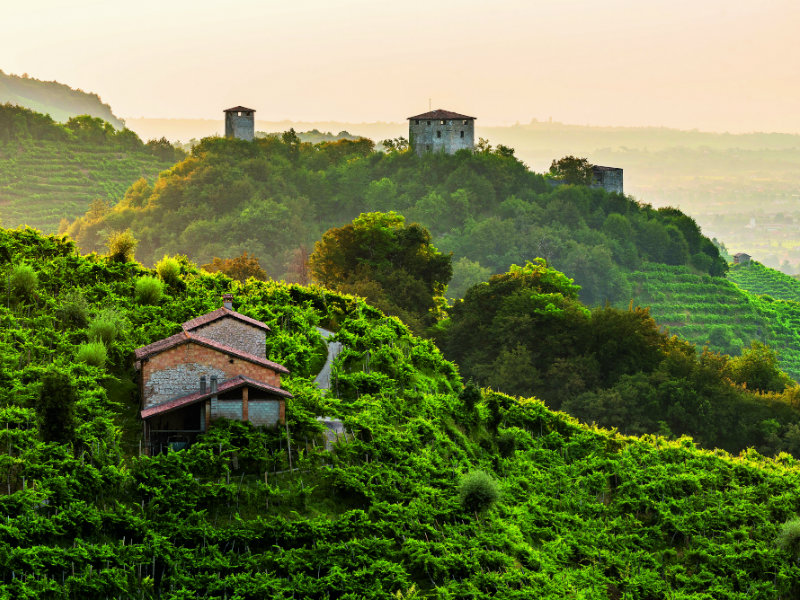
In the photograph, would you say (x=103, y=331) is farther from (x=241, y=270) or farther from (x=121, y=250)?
(x=241, y=270)

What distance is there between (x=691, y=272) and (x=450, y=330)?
47240 millimetres

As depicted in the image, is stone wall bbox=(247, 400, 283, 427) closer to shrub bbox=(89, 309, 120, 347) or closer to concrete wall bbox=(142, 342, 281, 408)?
concrete wall bbox=(142, 342, 281, 408)

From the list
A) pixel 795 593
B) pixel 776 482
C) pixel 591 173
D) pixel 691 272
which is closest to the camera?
pixel 795 593

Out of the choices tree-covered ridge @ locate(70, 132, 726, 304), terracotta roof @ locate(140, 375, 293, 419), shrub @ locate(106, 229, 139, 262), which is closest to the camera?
terracotta roof @ locate(140, 375, 293, 419)

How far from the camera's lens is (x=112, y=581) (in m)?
19.4

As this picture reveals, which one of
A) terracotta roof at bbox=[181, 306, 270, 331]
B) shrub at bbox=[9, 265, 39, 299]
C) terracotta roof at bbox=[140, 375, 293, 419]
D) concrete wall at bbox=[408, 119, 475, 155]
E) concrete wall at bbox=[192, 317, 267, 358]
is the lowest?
terracotta roof at bbox=[140, 375, 293, 419]

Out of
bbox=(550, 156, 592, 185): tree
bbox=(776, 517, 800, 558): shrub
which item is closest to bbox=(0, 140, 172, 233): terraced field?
bbox=(550, 156, 592, 185): tree

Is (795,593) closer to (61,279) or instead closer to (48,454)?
(48,454)

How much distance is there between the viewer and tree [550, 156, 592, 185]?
322 feet

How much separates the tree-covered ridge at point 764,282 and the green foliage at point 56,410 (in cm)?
8527

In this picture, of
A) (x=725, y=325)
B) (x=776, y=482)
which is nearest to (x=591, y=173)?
(x=725, y=325)

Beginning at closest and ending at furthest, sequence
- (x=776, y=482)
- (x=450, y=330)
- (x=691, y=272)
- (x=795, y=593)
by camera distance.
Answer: (x=795, y=593)
(x=776, y=482)
(x=450, y=330)
(x=691, y=272)

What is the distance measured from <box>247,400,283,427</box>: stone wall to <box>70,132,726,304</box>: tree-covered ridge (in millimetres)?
62888

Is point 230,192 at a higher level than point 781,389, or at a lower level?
higher
